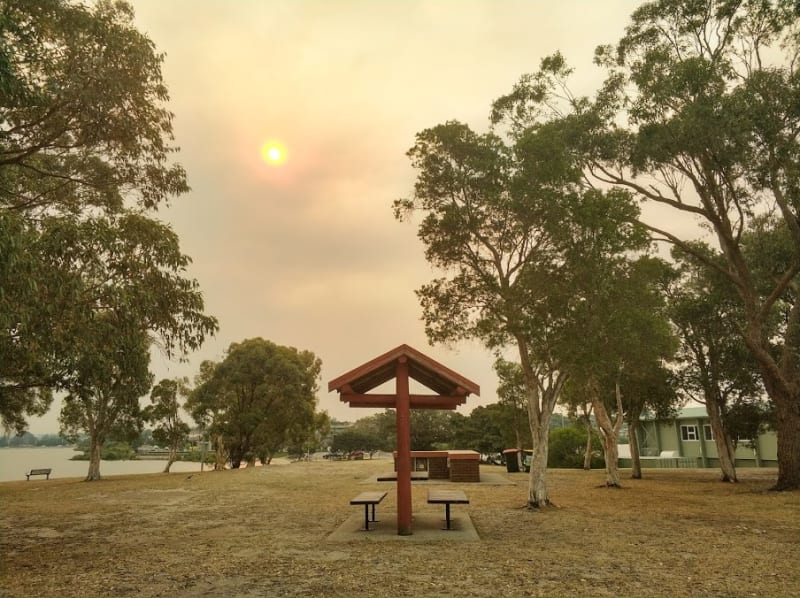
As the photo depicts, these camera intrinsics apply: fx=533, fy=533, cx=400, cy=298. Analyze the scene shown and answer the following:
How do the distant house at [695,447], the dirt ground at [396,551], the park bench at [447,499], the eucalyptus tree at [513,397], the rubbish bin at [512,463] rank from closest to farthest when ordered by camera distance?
the dirt ground at [396,551], the park bench at [447,499], the rubbish bin at [512,463], the eucalyptus tree at [513,397], the distant house at [695,447]

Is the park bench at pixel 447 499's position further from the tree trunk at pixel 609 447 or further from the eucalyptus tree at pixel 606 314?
the tree trunk at pixel 609 447

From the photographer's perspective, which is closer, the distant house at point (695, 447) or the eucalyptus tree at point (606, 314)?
the eucalyptus tree at point (606, 314)

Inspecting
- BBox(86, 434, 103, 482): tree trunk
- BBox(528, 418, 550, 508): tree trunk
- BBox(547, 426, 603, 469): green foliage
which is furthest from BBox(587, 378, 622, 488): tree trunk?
BBox(86, 434, 103, 482): tree trunk

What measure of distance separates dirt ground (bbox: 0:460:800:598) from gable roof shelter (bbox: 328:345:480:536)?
4.36 feet

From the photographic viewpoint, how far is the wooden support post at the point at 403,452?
34.8 feet

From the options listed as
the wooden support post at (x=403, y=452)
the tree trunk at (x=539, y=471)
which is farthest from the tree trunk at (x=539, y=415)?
the wooden support post at (x=403, y=452)

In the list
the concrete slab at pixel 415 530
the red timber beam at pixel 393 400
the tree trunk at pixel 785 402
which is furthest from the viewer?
the tree trunk at pixel 785 402

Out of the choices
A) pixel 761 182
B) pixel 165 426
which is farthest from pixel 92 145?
pixel 165 426

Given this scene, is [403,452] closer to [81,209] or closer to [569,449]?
[81,209]

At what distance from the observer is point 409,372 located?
37.8 feet

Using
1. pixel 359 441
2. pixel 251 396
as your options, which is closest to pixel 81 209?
pixel 251 396

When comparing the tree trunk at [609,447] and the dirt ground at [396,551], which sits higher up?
the tree trunk at [609,447]

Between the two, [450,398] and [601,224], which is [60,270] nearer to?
[450,398]

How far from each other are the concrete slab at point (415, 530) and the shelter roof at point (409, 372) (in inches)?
109
